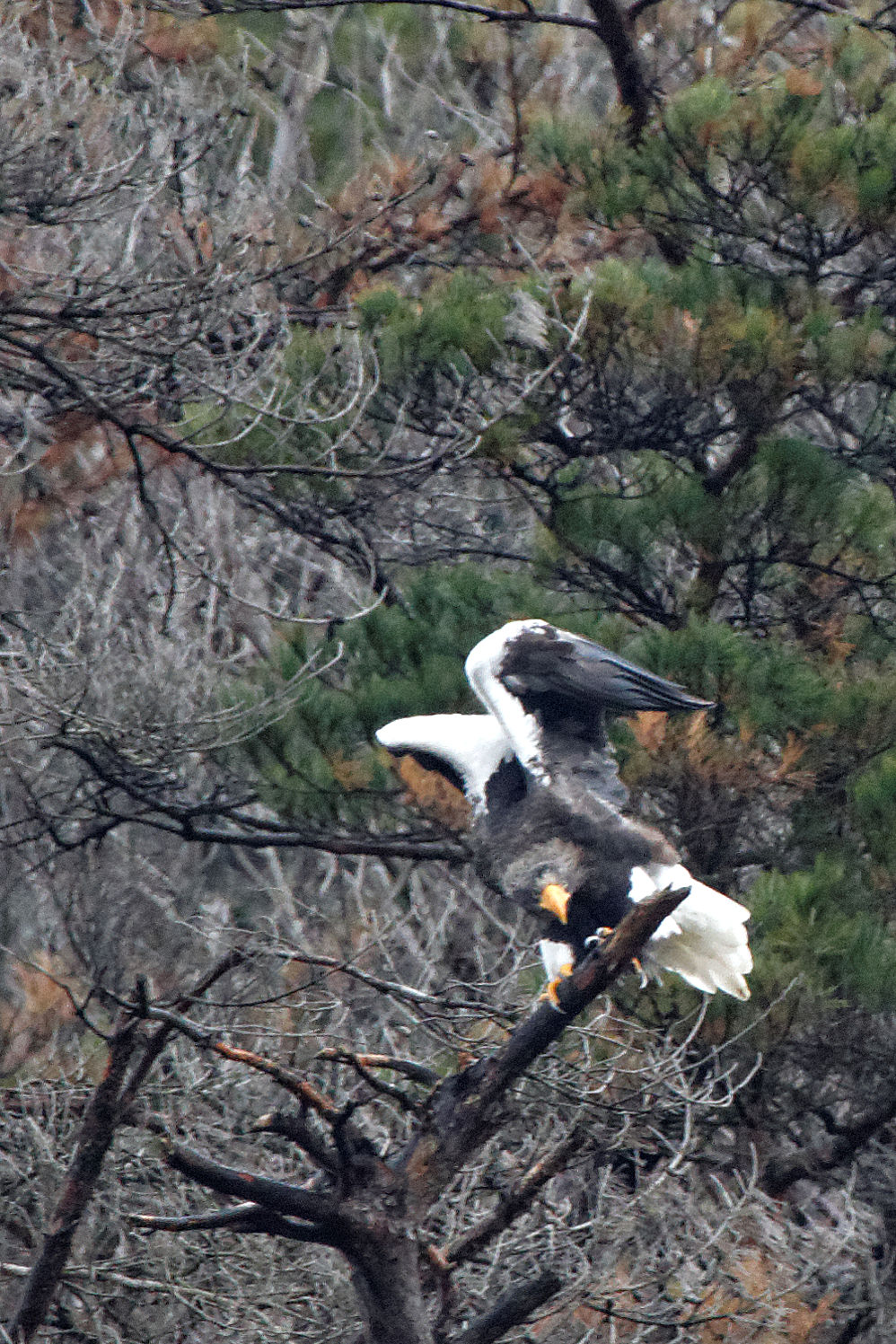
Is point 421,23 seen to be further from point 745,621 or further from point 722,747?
point 722,747

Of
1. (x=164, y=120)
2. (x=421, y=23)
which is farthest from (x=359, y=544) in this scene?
(x=421, y=23)

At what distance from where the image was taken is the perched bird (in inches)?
143

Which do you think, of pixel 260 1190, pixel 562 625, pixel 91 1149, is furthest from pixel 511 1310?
pixel 562 625

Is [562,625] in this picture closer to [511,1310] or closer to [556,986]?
[556,986]

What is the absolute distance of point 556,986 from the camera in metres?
3.28

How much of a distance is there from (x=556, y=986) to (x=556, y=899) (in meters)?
0.36

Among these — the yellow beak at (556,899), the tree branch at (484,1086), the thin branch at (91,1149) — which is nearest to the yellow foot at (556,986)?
the tree branch at (484,1086)

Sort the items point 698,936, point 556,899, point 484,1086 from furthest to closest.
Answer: point 698,936
point 556,899
point 484,1086

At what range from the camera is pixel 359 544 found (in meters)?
5.27

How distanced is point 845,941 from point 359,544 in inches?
69.3

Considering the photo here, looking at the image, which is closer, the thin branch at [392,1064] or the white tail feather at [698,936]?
the thin branch at [392,1064]

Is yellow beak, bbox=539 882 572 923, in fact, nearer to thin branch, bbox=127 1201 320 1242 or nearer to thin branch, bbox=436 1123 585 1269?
thin branch, bbox=436 1123 585 1269

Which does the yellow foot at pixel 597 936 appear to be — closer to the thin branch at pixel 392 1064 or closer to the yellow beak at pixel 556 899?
the yellow beak at pixel 556 899

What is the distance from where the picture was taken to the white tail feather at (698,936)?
3.62 m
